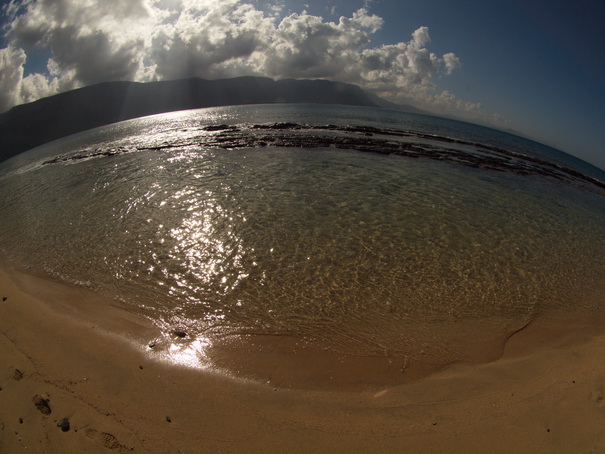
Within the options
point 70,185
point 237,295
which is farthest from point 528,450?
point 70,185

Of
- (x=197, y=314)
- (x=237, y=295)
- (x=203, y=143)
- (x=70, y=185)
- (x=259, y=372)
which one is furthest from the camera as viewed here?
(x=203, y=143)

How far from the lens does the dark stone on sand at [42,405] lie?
6.16 meters

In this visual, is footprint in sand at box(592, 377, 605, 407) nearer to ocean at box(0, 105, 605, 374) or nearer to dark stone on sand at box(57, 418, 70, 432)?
ocean at box(0, 105, 605, 374)

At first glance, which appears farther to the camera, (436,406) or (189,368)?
(189,368)

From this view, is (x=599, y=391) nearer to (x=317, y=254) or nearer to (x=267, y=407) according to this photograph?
(x=267, y=407)

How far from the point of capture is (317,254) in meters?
12.4

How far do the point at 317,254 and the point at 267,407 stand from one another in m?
6.86

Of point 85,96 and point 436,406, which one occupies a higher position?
point 85,96

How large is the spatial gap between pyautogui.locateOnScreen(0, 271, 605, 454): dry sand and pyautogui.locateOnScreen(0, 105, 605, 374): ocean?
1.14m

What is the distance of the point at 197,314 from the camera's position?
9148 millimetres

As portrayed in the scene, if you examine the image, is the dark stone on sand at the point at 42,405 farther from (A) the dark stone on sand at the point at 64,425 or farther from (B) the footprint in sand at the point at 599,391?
(B) the footprint in sand at the point at 599,391

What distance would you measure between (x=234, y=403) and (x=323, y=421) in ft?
6.72

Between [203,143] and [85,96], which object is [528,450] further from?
[85,96]

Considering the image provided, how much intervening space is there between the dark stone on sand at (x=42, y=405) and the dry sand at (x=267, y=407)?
26mm
